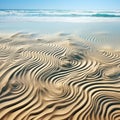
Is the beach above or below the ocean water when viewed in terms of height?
below

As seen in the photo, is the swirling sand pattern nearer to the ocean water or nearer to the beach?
the beach

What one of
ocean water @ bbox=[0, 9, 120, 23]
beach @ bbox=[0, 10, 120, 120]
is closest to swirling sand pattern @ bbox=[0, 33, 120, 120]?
beach @ bbox=[0, 10, 120, 120]

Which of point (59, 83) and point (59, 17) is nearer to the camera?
point (59, 83)

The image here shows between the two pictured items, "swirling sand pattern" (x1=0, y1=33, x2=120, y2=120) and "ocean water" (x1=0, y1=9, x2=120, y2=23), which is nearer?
"swirling sand pattern" (x1=0, y1=33, x2=120, y2=120)

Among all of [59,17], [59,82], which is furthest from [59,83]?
[59,17]

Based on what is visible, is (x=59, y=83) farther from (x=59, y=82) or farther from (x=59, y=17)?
(x=59, y=17)

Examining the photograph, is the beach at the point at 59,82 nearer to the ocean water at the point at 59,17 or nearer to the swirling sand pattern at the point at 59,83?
the swirling sand pattern at the point at 59,83

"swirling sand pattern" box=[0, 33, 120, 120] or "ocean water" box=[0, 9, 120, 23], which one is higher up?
"ocean water" box=[0, 9, 120, 23]

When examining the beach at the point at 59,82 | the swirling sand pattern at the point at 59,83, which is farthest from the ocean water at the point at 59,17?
the swirling sand pattern at the point at 59,83
